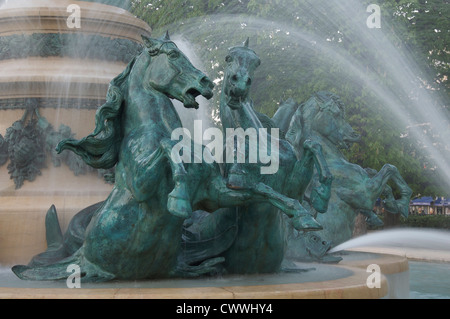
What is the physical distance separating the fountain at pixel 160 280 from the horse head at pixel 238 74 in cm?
151

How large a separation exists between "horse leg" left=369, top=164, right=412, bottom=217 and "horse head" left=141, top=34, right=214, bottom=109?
166 inches

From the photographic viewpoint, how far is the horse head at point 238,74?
5.52m

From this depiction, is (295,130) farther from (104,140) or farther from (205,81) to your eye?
(104,140)

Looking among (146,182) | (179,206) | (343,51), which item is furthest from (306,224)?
(343,51)

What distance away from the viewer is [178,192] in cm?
462

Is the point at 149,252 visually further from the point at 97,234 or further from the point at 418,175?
the point at 418,175

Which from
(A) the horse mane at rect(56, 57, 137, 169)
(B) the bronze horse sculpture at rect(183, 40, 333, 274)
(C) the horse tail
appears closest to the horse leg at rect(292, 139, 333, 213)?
(B) the bronze horse sculpture at rect(183, 40, 333, 274)

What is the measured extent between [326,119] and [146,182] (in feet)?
14.5

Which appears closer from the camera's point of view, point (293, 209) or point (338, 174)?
point (293, 209)

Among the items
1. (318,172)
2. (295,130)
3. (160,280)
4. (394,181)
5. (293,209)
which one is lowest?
(160,280)

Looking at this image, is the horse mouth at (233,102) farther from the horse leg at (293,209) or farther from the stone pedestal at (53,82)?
the stone pedestal at (53,82)

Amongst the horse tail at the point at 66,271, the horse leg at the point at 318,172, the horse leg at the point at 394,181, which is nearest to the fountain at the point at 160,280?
the horse tail at the point at 66,271
